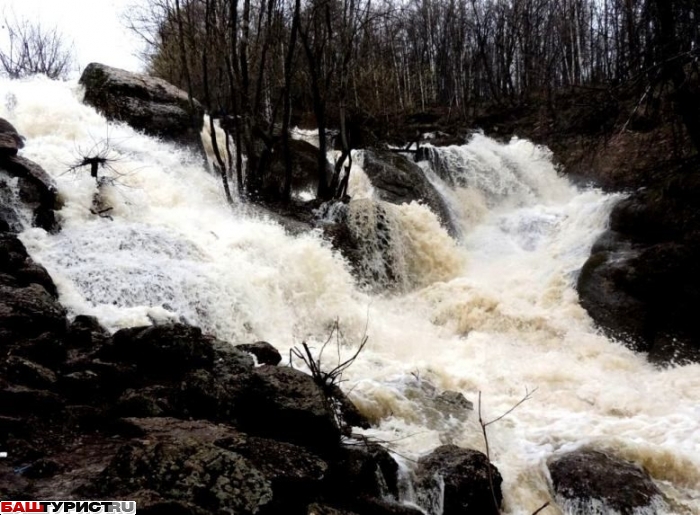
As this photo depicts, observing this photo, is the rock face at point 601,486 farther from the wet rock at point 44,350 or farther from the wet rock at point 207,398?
the wet rock at point 44,350

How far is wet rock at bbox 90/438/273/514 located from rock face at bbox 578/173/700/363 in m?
7.89

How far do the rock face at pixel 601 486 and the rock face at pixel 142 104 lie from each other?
1237 cm

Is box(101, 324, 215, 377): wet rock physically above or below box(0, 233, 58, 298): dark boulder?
below

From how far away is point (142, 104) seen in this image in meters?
14.6

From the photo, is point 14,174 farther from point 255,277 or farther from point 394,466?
point 394,466

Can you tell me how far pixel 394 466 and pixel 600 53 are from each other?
95.6 ft

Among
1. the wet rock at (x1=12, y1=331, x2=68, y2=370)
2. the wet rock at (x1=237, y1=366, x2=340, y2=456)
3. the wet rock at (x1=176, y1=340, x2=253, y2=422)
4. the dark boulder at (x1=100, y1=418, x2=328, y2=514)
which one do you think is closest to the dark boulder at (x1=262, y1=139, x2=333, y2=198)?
the wet rock at (x1=12, y1=331, x2=68, y2=370)

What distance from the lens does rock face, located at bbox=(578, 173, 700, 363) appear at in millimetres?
8805

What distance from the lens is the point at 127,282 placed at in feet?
24.3

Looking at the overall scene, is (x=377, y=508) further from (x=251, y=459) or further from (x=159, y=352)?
(x=159, y=352)

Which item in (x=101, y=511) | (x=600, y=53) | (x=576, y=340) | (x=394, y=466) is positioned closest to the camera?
(x=101, y=511)

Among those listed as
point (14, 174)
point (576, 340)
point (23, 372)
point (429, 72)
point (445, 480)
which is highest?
point (429, 72)

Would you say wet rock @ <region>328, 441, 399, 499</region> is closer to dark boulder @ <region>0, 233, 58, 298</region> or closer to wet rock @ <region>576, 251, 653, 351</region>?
dark boulder @ <region>0, 233, 58, 298</region>

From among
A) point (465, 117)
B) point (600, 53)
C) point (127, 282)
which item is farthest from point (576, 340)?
point (600, 53)
